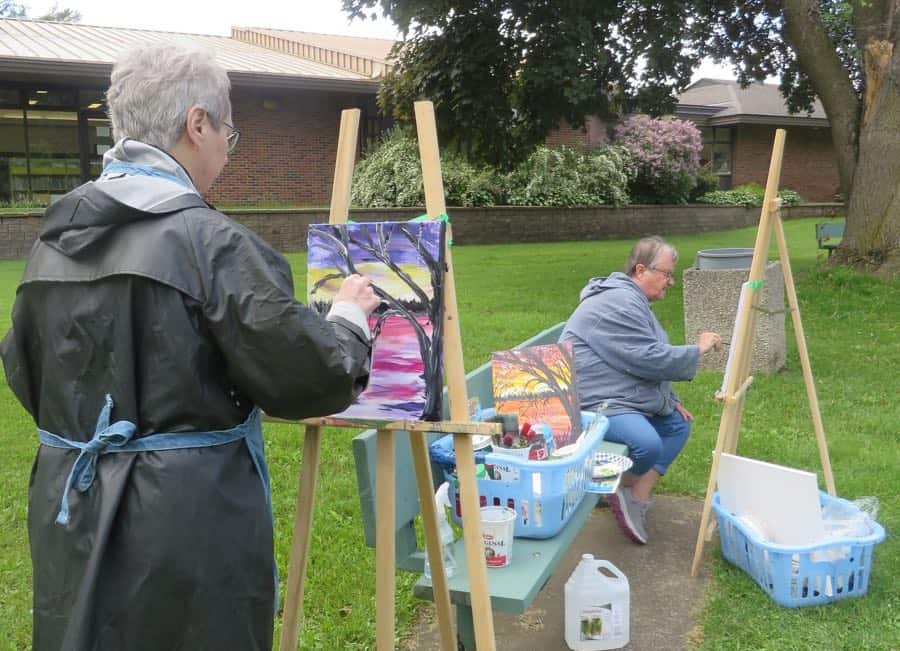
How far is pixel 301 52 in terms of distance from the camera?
2489 cm

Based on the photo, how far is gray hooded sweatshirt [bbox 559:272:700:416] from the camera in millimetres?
4133

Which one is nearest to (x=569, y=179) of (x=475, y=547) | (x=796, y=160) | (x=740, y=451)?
(x=796, y=160)

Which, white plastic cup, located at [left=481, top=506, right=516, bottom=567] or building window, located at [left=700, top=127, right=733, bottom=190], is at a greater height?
building window, located at [left=700, top=127, right=733, bottom=190]

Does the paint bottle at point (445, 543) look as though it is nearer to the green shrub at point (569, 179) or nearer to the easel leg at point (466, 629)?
the easel leg at point (466, 629)

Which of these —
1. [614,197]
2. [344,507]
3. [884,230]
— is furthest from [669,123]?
[344,507]

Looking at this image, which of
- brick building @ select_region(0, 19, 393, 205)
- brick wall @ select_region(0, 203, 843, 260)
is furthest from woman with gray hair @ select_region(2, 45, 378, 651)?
brick building @ select_region(0, 19, 393, 205)

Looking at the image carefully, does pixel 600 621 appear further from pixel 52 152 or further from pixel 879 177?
pixel 52 152

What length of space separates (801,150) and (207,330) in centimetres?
3183

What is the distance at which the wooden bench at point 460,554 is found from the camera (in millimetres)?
2760

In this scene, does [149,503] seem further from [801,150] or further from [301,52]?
[801,150]

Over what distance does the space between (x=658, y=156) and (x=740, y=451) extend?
18567 millimetres

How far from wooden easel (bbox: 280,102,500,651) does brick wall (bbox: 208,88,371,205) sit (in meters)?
18.2

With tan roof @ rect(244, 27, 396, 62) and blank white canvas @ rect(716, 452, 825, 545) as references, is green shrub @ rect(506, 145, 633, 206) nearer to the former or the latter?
tan roof @ rect(244, 27, 396, 62)

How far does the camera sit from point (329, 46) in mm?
26797
